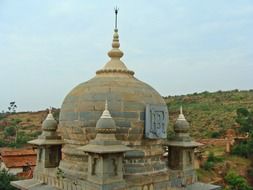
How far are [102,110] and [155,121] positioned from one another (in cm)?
137

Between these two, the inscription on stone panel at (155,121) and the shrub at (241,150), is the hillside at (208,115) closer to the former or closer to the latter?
the shrub at (241,150)

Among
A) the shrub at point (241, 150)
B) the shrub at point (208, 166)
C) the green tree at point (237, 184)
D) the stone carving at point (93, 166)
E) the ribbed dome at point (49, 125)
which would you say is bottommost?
the green tree at point (237, 184)

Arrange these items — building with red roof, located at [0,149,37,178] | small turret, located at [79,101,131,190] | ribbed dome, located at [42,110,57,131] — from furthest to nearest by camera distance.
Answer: building with red roof, located at [0,149,37,178], ribbed dome, located at [42,110,57,131], small turret, located at [79,101,131,190]

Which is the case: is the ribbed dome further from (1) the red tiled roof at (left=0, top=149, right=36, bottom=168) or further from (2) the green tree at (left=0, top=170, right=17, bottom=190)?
(1) the red tiled roof at (left=0, top=149, right=36, bottom=168)

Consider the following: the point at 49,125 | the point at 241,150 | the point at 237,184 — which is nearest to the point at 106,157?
the point at 49,125

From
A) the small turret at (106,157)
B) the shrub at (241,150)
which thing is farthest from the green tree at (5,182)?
the shrub at (241,150)

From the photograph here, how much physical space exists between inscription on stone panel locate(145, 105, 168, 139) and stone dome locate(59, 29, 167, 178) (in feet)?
0.41

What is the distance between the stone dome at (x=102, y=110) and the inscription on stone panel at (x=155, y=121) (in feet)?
0.41

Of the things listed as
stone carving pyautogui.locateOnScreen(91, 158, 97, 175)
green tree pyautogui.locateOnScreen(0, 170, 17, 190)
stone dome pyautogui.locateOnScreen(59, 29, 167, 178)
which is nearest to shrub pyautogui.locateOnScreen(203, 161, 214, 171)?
green tree pyautogui.locateOnScreen(0, 170, 17, 190)

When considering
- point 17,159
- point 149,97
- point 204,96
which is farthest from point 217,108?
point 149,97

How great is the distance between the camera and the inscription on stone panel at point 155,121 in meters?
8.28

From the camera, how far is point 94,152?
7336 millimetres

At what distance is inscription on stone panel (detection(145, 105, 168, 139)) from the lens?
828 cm

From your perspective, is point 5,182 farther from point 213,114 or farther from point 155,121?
point 213,114
